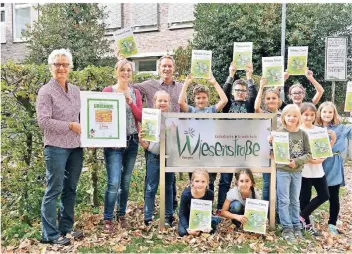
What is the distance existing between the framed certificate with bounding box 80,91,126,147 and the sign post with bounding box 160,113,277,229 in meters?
0.56

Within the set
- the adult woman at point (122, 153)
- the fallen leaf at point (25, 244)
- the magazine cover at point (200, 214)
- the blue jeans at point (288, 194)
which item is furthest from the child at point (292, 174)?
the fallen leaf at point (25, 244)

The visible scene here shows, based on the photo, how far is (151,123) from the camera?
14.6ft

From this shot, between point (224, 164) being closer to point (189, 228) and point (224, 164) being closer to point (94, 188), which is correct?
point (189, 228)

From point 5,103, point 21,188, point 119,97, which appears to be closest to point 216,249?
point 119,97

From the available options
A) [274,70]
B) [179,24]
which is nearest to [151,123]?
[274,70]

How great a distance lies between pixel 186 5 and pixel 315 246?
14.3 meters

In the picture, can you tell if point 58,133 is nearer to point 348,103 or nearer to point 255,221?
point 255,221

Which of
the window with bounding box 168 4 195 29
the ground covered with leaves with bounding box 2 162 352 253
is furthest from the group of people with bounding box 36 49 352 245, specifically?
the window with bounding box 168 4 195 29

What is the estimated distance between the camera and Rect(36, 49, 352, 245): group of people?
4074 millimetres

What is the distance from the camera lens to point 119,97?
14.4 ft

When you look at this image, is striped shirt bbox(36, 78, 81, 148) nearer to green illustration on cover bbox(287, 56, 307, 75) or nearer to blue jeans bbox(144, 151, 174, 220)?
blue jeans bbox(144, 151, 174, 220)

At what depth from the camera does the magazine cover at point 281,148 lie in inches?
177

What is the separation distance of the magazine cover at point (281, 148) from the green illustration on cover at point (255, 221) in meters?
0.57

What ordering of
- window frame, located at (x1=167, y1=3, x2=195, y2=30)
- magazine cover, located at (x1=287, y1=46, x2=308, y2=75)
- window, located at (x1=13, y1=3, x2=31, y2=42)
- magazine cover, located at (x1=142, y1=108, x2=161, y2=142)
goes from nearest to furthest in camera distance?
magazine cover, located at (x1=142, y1=108, x2=161, y2=142), magazine cover, located at (x1=287, y1=46, x2=308, y2=75), window frame, located at (x1=167, y1=3, x2=195, y2=30), window, located at (x1=13, y1=3, x2=31, y2=42)
